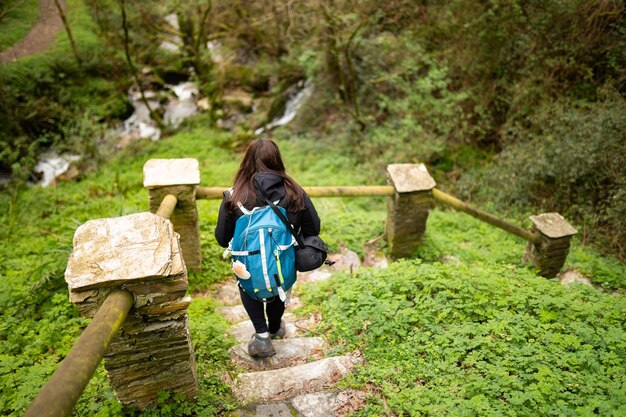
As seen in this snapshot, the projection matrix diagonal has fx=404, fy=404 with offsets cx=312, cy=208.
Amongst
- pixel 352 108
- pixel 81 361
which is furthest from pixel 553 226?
pixel 352 108

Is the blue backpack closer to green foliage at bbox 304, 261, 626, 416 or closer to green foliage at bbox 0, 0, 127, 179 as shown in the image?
green foliage at bbox 304, 261, 626, 416

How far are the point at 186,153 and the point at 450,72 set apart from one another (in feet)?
25.1

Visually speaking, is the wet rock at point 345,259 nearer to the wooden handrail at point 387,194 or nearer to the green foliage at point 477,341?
the wooden handrail at point 387,194

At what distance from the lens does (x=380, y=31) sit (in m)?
11.7

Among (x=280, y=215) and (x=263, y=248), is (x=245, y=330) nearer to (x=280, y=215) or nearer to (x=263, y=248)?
(x=263, y=248)

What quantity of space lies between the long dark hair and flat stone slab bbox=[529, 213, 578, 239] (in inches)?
149

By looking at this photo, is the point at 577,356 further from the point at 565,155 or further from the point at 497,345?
the point at 565,155

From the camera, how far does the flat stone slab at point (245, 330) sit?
13.2ft

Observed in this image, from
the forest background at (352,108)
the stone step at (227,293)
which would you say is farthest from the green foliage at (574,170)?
the stone step at (227,293)

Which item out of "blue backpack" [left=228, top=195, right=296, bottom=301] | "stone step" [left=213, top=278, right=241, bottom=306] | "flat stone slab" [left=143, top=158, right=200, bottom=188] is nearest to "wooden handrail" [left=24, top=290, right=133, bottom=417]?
"blue backpack" [left=228, top=195, right=296, bottom=301]

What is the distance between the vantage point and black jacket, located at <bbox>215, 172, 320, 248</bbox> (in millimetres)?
2984

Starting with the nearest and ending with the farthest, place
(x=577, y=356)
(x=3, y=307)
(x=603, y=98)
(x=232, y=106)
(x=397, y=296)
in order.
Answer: (x=577, y=356)
(x=397, y=296)
(x=3, y=307)
(x=603, y=98)
(x=232, y=106)

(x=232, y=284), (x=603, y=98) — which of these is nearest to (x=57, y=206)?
(x=232, y=284)

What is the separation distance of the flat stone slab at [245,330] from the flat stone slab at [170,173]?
156 centimetres
